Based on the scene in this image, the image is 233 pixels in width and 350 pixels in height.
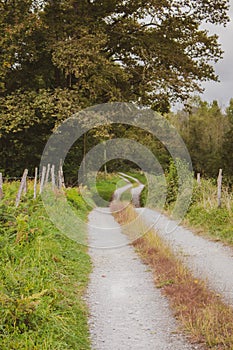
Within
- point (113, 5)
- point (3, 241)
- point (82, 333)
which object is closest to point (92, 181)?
point (113, 5)

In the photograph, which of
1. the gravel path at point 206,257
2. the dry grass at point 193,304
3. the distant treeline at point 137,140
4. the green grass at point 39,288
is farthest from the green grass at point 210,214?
the green grass at point 39,288

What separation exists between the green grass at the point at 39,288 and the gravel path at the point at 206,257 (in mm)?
2285

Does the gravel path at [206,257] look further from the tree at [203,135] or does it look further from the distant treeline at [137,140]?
the tree at [203,135]

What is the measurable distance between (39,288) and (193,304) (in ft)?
7.08

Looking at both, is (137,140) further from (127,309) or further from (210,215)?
(127,309)

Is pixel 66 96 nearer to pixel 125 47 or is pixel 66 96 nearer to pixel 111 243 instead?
pixel 125 47

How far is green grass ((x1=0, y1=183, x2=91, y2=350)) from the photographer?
4.67 meters

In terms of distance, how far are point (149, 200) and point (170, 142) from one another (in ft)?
48.8

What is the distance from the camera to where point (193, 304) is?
6031 millimetres

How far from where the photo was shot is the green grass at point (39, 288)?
4.67 metres

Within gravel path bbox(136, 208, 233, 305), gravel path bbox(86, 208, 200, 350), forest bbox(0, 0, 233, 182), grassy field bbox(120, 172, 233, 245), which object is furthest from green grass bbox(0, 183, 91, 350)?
forest bbox(0, 0, 233, 182)

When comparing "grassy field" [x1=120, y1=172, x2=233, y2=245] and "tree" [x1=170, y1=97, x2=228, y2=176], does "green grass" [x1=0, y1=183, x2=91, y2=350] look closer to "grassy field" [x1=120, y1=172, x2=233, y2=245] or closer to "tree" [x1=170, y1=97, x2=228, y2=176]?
"grassy field" [x1=120, y1=172, x2=233, y2=245]

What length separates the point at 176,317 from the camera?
5.84 metres

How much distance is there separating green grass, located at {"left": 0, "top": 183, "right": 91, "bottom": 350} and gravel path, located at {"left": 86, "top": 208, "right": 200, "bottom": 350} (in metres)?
0.21
